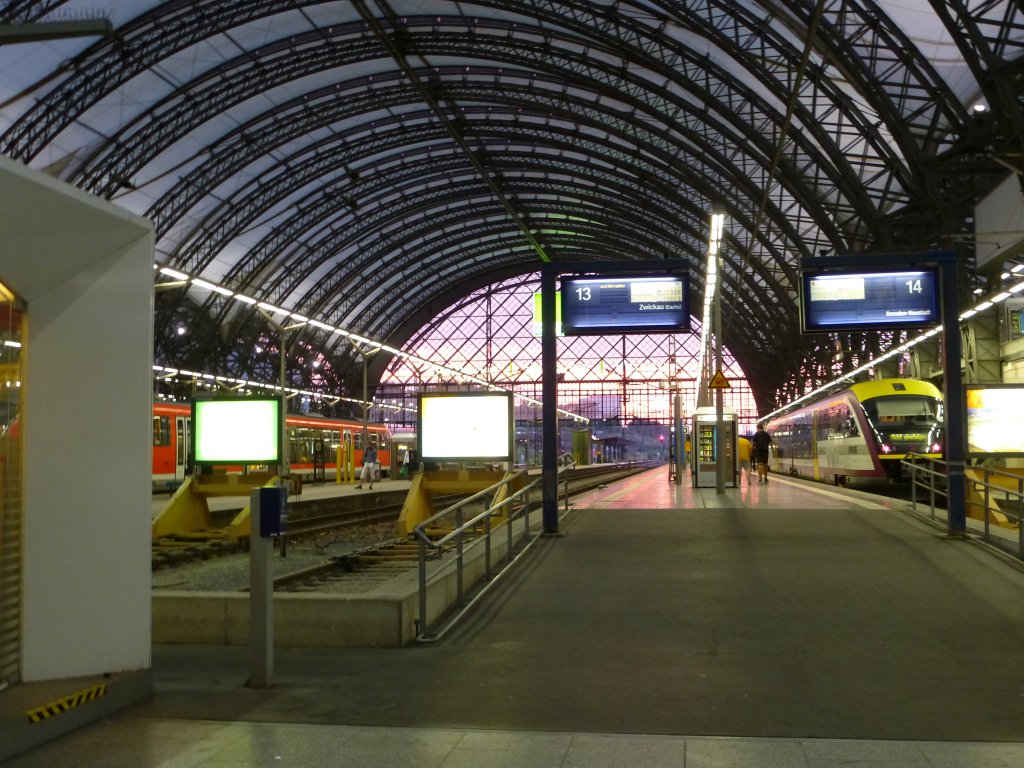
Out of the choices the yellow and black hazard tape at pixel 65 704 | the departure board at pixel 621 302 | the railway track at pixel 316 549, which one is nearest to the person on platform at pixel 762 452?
the railway track at pixel 316 549

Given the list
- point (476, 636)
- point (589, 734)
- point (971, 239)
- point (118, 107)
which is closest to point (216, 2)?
point (118, 107)

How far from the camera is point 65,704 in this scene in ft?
18.1

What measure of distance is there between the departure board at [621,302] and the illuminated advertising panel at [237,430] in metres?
5.16

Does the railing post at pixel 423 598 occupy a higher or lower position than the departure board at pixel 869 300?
lower

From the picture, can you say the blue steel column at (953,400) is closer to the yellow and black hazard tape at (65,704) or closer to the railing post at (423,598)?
the railing post at (423,598)

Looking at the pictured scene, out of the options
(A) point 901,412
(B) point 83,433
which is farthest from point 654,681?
(A) point 901,412

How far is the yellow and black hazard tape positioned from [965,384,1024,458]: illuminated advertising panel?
15036mm

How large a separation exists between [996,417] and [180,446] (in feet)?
87.9

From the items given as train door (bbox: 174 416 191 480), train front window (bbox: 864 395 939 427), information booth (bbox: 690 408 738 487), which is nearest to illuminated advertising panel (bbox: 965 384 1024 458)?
information booth (bbox: 690 408 738 487)

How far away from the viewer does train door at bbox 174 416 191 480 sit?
113ft

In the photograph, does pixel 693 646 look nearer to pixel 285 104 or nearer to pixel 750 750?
pixel 750 750

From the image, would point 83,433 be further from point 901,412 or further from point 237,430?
point 901,412

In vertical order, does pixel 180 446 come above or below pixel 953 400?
below

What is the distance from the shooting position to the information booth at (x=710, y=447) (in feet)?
87.8
